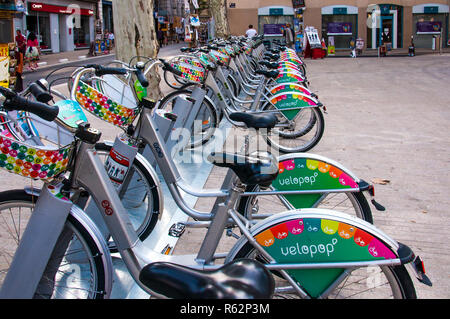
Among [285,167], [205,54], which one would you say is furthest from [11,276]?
[205,54]

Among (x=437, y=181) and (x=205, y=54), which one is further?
(x=205, y=54)

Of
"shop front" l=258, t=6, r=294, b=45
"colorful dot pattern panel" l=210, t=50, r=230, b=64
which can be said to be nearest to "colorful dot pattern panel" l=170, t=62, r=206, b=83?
"colorful dot pattern panel" l=210, t=50, r=230, b=64

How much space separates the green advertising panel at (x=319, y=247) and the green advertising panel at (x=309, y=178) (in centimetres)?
109

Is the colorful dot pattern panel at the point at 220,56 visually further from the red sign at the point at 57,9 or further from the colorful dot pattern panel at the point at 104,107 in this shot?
the red sign at the point at 57,9

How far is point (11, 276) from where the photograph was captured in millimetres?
2375

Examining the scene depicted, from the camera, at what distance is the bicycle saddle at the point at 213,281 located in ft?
3.77

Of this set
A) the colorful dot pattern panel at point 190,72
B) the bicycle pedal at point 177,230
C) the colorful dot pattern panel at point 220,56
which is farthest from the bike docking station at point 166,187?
the colorful dot pattern panel at point 220,56

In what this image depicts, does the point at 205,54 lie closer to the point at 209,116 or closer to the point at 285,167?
the point at 209,116

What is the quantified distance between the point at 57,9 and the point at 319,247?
3667cm

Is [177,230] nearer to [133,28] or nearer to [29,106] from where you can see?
[29,106]

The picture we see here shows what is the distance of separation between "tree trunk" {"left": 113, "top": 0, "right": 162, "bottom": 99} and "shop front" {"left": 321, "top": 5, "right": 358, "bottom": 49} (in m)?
26.8

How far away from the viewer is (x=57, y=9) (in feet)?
116

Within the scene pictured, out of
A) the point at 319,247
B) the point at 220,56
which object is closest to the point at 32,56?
the point at 220,56
